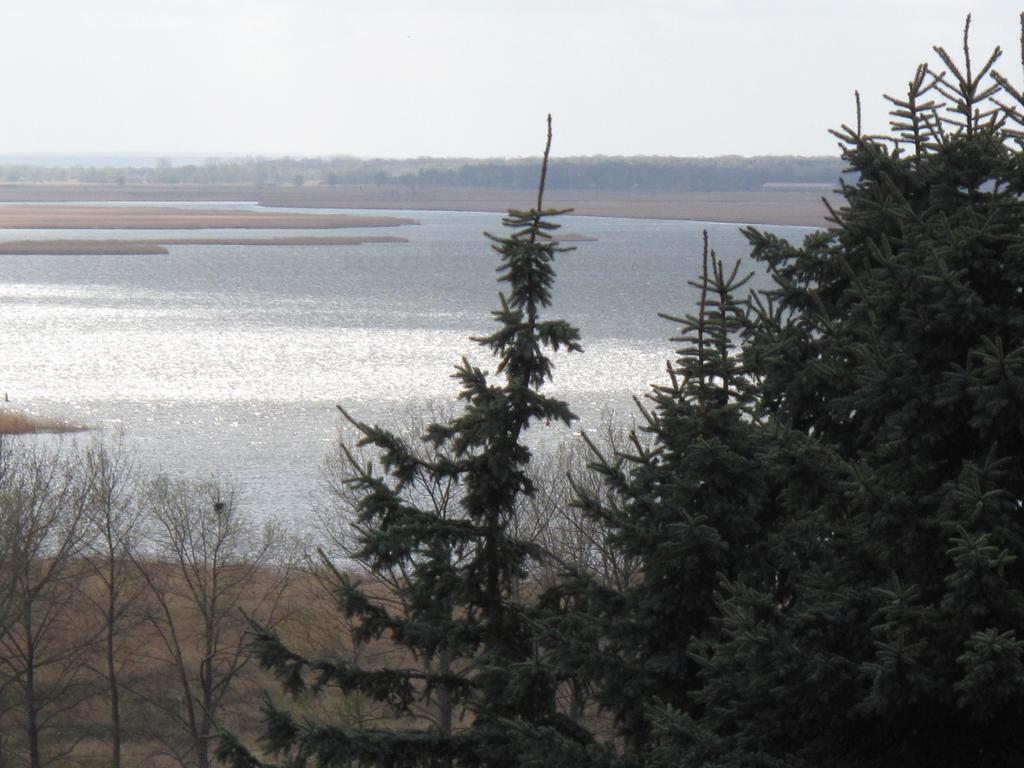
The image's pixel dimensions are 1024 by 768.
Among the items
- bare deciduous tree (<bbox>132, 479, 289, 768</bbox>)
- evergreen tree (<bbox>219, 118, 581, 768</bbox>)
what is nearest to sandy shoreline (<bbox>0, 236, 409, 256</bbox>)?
bare deciduous tree (<bbox>132, 479, 289, 768</bbox>)

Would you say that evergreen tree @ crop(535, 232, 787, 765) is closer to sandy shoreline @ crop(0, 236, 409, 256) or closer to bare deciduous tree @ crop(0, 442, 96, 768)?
bare deciduous tree @ crop(0, 442, 96, 768)

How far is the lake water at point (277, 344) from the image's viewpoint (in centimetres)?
4122

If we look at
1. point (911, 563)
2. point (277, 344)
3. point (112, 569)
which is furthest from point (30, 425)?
point (911, 563)

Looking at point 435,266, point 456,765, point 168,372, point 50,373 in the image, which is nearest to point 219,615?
point 456,765

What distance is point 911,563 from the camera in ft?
17.8

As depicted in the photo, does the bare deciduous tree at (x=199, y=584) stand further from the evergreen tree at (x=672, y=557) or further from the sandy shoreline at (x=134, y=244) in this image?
the sandy shoreline at (x=134, y=244)

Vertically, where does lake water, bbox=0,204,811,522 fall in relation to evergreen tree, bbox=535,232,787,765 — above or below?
below

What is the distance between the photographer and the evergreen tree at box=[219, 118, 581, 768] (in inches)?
291

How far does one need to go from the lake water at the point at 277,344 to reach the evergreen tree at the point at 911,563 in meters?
29.0

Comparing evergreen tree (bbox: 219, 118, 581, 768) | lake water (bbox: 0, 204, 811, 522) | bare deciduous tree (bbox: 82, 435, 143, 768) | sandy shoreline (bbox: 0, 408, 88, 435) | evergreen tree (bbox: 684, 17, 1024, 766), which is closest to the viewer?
evergreen tree (bbox: 684, 17, 1024, 766)

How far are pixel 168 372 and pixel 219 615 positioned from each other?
2880cm

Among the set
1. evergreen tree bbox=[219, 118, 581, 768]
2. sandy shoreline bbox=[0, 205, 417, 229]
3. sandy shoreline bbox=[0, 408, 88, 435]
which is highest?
evergreen tree bbox=[219, 118, 581, 768]

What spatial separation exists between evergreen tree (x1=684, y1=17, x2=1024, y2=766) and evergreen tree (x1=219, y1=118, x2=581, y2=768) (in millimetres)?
1875

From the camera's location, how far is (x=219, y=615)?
86.2 ft
